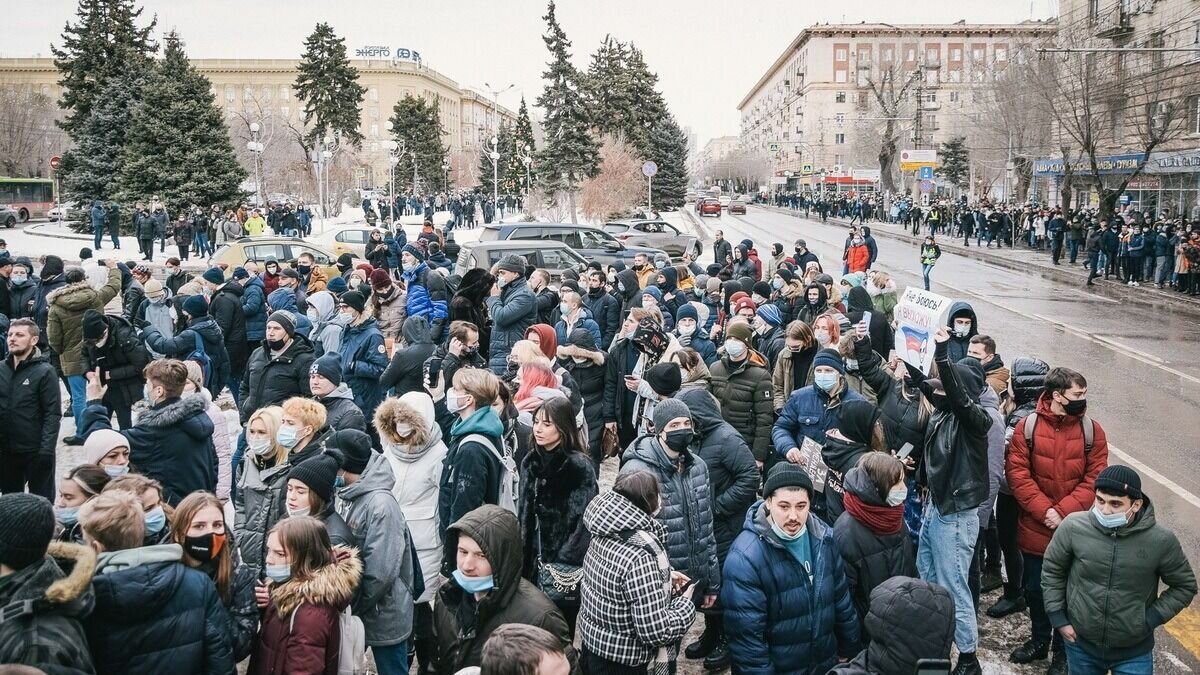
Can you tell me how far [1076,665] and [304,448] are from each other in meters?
4.35

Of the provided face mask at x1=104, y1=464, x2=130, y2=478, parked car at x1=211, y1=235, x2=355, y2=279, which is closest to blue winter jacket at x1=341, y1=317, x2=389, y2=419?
face mask at x1=104, y1=464, x2=130, y2=478

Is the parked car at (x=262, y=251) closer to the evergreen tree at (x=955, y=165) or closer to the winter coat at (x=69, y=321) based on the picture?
the winter coat at (x=69, y=321)

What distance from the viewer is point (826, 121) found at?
120 m

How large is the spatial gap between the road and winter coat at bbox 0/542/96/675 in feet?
18.2

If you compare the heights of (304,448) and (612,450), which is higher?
(304,448)

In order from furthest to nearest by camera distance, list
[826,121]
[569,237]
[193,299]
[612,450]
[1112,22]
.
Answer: [826,121] < [1112,22] < [569,237] < [193,299] < [612,450]

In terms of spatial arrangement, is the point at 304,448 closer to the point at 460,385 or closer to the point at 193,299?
the point at 460,385

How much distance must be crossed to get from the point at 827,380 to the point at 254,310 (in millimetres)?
8418

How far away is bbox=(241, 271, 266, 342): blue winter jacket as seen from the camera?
1229 centimetres

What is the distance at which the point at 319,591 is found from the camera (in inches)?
154

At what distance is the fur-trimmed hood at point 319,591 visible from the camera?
3902mm

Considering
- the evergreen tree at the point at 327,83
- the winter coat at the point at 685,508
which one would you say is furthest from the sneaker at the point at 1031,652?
the evergreen tree at the point at 327,83

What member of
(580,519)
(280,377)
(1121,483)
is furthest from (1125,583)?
(280,377)

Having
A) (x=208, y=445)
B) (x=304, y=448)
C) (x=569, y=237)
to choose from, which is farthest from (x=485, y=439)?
(x=569, y=237)
